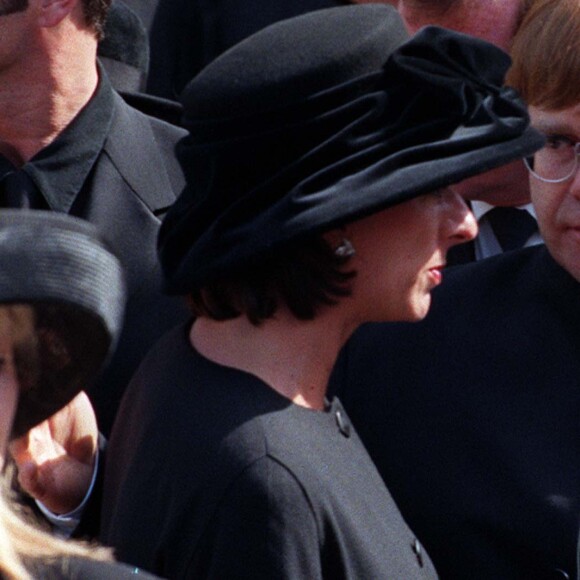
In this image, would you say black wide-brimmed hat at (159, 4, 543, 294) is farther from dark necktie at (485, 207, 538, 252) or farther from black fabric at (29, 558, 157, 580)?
dark necktie at (485, 207, 538, 252)

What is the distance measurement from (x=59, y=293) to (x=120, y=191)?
1785 millimetres

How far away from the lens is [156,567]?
221 cm

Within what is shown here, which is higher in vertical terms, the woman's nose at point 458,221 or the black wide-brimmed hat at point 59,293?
the black wide-brimmed hat at point 59,293

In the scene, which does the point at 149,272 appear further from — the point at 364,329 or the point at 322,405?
the point at 322,405

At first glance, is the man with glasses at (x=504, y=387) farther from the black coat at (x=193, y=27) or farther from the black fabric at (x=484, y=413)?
the black coat at (x=193, y=27)

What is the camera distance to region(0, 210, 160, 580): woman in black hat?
1.48m

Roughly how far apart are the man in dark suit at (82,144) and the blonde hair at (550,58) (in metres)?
0.84

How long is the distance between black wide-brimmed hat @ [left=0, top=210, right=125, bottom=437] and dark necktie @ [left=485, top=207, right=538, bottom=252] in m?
1.94

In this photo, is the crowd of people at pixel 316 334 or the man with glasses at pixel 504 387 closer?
the crowd of people at pixel 316 334

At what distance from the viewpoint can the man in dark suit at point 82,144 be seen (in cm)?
318

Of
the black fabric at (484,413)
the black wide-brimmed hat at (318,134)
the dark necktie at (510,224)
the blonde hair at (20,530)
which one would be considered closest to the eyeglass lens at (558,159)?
the black fabric at (484,413)

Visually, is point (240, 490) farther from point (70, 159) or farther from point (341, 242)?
point (70, 159)

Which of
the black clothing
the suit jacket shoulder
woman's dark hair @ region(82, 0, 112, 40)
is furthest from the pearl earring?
woman's dark hair @ region(82, 0, 112, 40)

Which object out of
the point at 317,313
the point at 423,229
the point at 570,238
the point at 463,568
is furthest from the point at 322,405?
the point at 570,238
